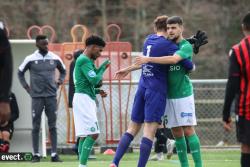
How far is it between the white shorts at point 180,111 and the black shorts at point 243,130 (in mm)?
2143

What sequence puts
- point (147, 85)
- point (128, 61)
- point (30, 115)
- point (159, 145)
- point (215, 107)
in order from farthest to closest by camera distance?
point (215, 107), point (128, 61), point (30, 115), point (159, 145), point (147, 85)

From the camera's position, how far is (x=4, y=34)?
394 inches

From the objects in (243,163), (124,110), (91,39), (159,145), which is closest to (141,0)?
(124,110)

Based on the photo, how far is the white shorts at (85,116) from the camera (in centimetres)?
1320

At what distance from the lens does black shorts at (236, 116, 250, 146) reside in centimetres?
1030

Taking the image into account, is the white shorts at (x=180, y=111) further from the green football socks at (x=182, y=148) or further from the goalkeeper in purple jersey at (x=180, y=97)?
the green football socks at (x=182, y=148)

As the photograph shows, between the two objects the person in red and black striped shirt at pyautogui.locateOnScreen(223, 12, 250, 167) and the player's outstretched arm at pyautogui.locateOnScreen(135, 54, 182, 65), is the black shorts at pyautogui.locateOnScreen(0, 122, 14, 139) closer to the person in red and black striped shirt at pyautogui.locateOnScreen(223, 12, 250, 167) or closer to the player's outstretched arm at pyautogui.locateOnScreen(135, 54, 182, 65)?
the player's outstretched arm at pyautogui.locateOnScreen(135, 54, 182, 65)

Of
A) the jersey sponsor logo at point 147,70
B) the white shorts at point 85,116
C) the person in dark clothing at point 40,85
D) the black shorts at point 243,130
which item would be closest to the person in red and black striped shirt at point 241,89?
the black shorts at point 243,130

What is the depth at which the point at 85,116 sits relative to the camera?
13234mm

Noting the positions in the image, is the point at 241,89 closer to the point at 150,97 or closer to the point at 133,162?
the point at 150,97

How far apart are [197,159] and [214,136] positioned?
9.80m

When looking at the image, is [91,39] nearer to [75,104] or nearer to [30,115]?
[75,104]

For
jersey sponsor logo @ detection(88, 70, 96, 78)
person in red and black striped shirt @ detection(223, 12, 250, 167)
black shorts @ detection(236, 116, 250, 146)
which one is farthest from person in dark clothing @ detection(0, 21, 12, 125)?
jersey sponsor logo @ detection(88, 70, 96, 78)

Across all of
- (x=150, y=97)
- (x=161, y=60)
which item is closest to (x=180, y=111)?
(x=150, y=97)
